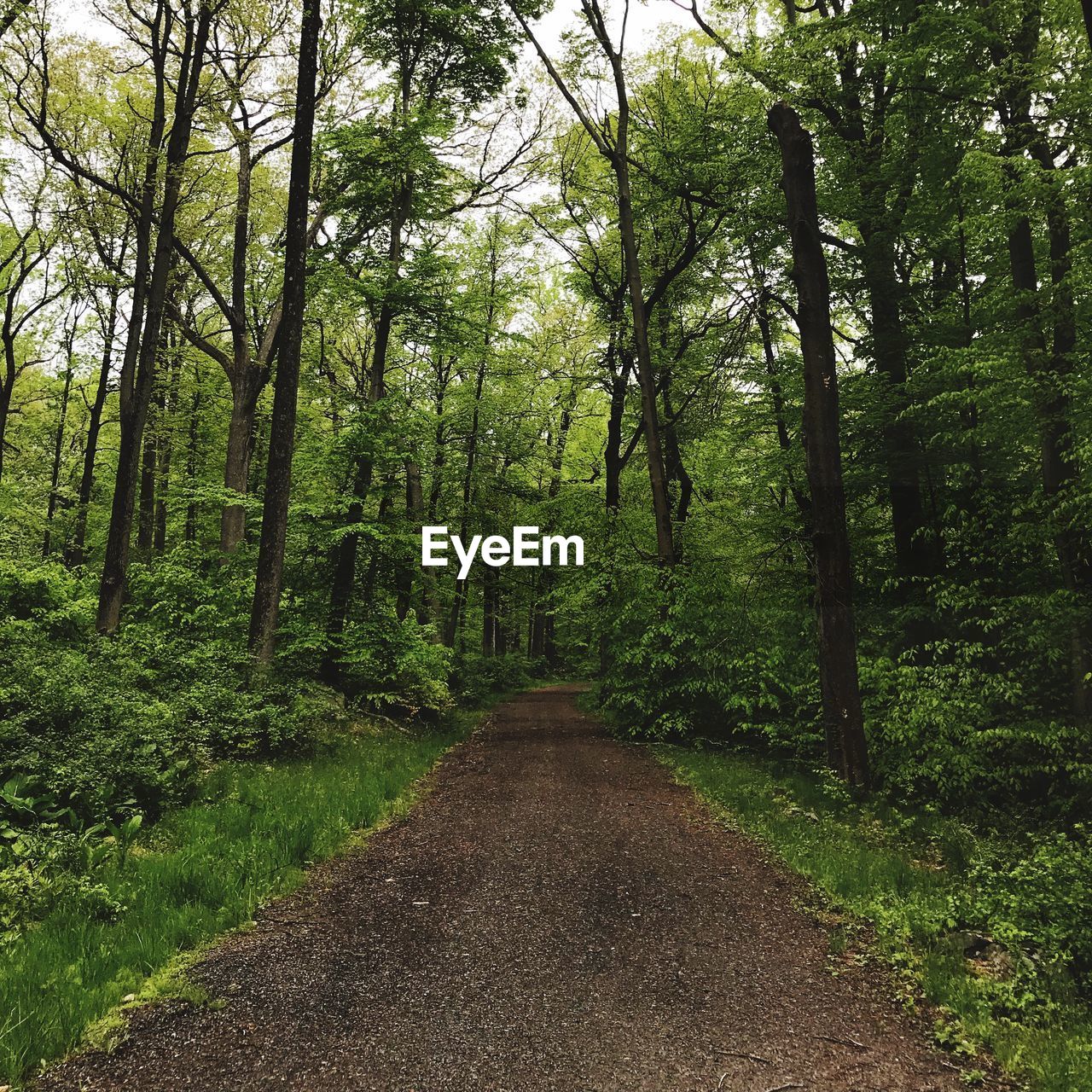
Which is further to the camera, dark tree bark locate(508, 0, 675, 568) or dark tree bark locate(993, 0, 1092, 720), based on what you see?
dark tree bark locate(508, 0, 675, 568)

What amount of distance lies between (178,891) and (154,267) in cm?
1347

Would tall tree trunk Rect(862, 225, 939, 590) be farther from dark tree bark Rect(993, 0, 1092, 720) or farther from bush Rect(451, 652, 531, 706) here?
bush Rect(451, 652, 531, 706)

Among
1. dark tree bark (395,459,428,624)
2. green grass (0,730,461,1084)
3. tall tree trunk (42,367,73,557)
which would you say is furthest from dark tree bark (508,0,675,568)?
tall tree trunk (42,367,73,557)

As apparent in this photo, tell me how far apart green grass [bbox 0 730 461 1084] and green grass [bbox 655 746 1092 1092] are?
4.74 metres

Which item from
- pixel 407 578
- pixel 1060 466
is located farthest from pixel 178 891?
pixel 1060 466

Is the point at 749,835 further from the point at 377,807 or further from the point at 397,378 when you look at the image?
the point at 397,378

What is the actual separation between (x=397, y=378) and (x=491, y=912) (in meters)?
25.9

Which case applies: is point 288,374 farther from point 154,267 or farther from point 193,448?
point 193,448

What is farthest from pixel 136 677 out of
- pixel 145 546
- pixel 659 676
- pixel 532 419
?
pixel 532 419

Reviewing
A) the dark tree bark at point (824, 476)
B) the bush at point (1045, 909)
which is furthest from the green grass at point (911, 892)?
the dark tree bark at point (824, 476)

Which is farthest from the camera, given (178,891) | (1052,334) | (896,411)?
(896,411)

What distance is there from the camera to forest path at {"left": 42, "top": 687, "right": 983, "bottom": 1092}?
3408mm

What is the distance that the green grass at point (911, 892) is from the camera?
363cm

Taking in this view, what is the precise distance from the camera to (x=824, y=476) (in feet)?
27.4
